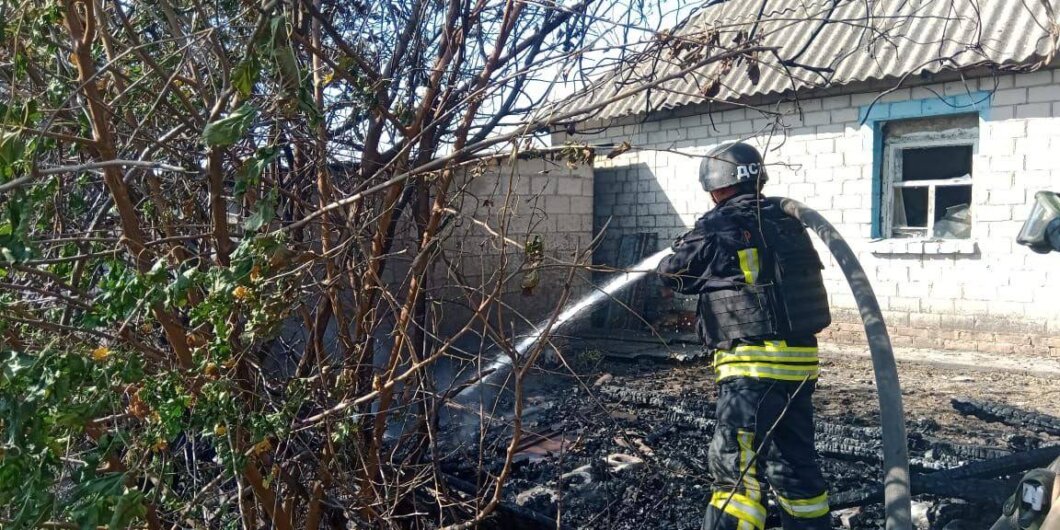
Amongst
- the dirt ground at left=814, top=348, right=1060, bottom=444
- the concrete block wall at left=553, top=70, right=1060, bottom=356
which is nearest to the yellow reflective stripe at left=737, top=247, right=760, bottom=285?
the dirt ground at left=814, top=348, right=1060, bottom=444

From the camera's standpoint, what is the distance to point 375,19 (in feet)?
10.6

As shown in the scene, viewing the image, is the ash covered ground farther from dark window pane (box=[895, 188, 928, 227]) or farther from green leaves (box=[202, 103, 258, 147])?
dark window pane (box=[895, 188, 928, 227])

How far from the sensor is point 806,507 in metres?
3.50

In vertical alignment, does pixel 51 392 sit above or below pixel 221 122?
below

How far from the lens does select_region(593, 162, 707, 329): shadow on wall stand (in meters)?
10.8

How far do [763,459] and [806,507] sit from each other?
27 centimetres

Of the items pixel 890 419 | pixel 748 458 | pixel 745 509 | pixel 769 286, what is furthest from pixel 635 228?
pixel 890 419

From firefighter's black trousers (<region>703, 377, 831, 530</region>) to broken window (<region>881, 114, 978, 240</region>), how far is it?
560 centimetres

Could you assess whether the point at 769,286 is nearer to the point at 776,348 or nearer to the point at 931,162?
the point at 776,348

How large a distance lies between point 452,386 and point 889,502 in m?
1.52

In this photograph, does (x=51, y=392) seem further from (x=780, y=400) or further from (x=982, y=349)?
(x=982, y=349)

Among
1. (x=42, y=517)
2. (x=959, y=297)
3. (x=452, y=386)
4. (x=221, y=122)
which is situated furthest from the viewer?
(x=959, y=297)

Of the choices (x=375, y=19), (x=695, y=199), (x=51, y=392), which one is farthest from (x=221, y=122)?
(x=695, y=199)

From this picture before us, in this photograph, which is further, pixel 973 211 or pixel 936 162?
pixel 936 162
